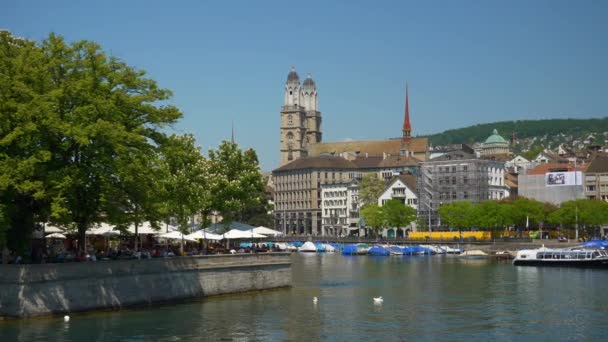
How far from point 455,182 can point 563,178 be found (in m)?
19.3

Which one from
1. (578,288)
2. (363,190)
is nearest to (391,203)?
(363,190)

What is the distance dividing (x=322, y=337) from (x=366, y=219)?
127410mm

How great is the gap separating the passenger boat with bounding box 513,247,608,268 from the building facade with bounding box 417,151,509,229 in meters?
60.8

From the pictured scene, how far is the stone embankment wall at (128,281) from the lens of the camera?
44375mm

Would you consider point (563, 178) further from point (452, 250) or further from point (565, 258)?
point (565, 258)

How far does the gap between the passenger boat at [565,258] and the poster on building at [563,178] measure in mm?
67098

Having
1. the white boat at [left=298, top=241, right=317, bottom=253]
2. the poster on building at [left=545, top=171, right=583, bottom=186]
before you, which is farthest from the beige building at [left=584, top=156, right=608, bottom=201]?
the white boat at [left=298, top=241, right=317, bottom=253]

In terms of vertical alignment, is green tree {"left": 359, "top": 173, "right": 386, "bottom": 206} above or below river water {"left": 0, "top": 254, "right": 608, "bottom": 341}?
above

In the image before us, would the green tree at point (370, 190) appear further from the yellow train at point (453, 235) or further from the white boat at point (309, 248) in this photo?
the white boat at point (309, 248)

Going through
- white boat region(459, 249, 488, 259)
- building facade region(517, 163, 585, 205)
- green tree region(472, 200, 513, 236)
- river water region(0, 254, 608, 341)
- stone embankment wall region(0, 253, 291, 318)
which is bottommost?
river water region(0, 254, 608, 341)

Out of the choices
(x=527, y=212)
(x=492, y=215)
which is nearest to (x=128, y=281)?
(x=492, y=215)

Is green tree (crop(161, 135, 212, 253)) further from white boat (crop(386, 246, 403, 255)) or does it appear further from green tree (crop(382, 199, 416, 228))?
green tree (crop(382, 199, 416, 228))

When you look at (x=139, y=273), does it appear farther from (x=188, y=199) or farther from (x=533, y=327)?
(x=533, y=327)

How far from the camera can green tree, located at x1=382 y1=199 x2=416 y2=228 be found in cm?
16350
